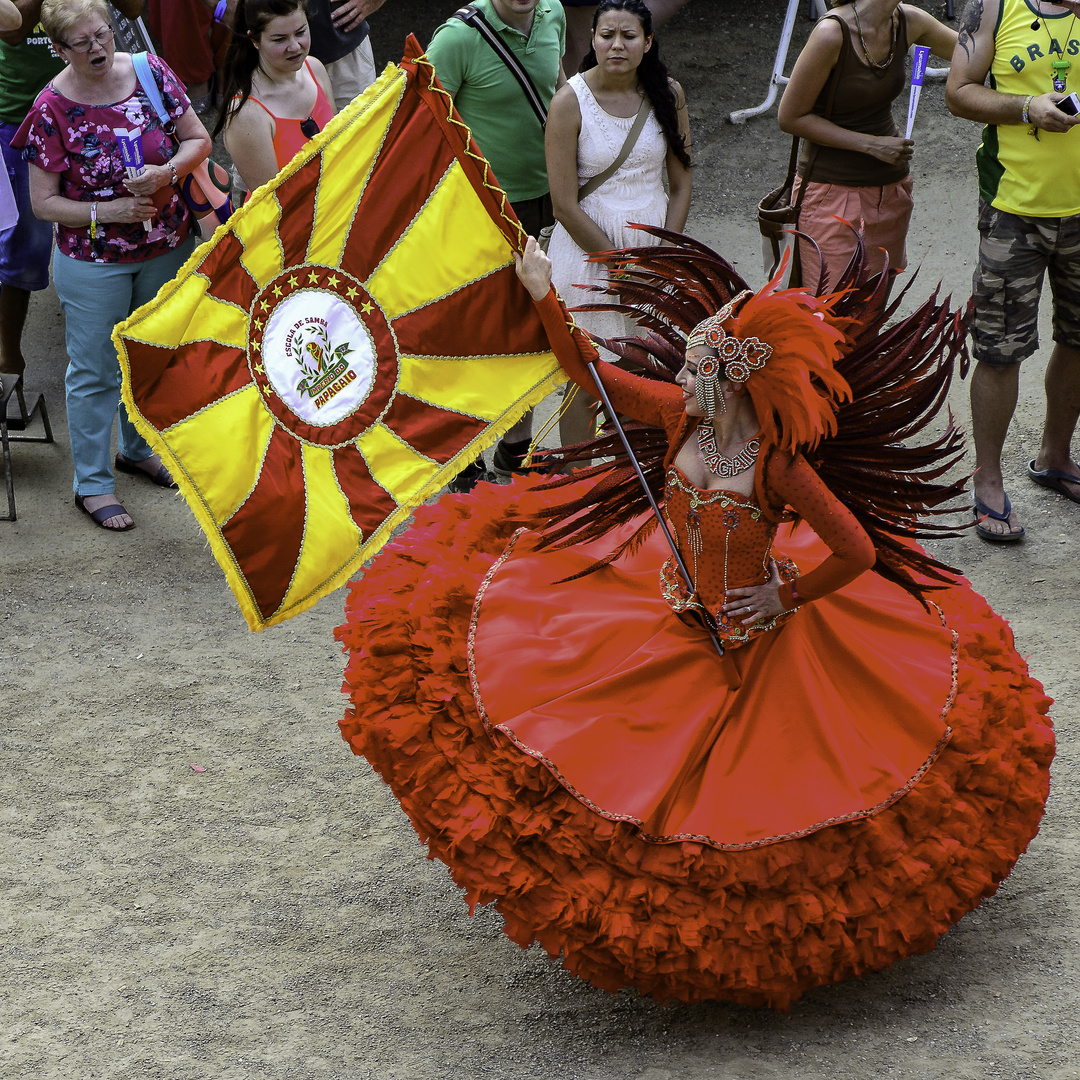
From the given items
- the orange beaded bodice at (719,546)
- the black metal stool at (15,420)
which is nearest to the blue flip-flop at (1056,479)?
the orange beaded bodice at (719,546)

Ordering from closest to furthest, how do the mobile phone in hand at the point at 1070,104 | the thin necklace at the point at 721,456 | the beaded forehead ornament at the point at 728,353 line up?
the beaded forehead ornament at the point at 728,353, the thin necklace at the point at 721,456, the mobile phone in hand at the point at 1070,104

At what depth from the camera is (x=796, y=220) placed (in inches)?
210

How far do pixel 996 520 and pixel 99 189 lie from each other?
395cm

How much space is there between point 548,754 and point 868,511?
1.01 metres

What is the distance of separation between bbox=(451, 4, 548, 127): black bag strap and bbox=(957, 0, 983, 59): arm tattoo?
1.68m

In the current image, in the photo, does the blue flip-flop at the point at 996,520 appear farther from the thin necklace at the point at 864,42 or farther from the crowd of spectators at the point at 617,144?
the thin necklace at the point at 864,42

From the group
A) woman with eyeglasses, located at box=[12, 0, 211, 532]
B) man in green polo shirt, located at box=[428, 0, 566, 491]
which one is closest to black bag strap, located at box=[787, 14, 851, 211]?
man in green polo shirt, located at box=[428, 0, 566, 491]

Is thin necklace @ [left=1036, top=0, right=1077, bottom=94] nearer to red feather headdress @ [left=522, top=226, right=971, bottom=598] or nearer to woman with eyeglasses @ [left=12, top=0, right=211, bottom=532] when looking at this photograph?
red feather headdress @ [left=522, top=226, right=971, bottom=598]

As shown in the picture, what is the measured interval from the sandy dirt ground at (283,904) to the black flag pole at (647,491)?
0.96m

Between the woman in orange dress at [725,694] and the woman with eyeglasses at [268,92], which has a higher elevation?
the woman with eyeglasses at [268,92]

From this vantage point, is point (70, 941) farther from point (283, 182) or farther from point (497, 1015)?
point (283, 182)

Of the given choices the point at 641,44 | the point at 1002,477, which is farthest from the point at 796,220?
the point at 1002,477

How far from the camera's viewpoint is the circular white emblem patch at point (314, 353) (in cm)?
336

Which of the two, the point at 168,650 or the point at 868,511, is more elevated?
the point at 868,511
